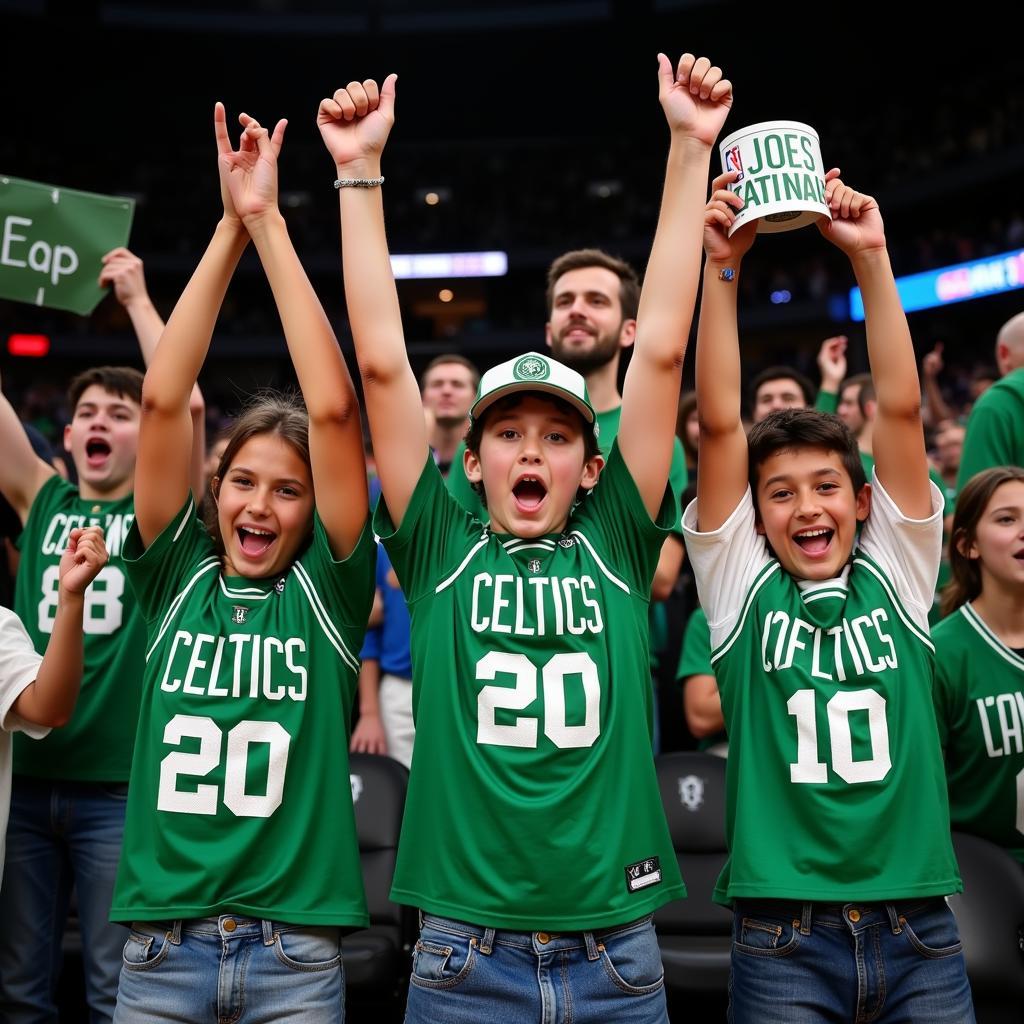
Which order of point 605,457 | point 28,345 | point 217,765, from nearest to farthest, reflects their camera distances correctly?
1. point 217,765
2. point 605,457
3. point 28,345

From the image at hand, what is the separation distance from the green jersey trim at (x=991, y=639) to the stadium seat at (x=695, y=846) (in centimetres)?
97

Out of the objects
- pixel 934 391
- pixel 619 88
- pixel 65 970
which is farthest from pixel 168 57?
pixel 65 970

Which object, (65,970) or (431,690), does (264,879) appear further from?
(65,970)

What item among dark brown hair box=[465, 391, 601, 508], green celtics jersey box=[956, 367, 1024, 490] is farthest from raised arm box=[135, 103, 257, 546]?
green celtics jersey box=[956, 367, 1024, 490]

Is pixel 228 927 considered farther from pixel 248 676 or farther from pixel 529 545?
pixel 529 545

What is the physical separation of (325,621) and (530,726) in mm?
535

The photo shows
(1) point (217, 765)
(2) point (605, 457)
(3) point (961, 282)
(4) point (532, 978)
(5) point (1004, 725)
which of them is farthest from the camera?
(3) point (961, 282)

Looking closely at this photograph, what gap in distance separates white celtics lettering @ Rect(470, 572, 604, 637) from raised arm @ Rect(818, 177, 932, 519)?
2.45ft

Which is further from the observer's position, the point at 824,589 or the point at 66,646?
the point at 66,646

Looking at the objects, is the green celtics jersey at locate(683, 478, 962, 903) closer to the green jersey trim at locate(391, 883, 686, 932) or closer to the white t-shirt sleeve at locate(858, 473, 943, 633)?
the white t-shirt sleeve at locate(858, 473, 943, 633)

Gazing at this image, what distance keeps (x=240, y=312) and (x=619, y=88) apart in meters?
10.7

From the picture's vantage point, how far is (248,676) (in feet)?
7.39

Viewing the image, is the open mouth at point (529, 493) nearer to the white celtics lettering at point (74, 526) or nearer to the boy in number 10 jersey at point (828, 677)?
the boy in number 10 jersey at point (828, 677)

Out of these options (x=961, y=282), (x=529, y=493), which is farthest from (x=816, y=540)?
(x=961, y=282)
